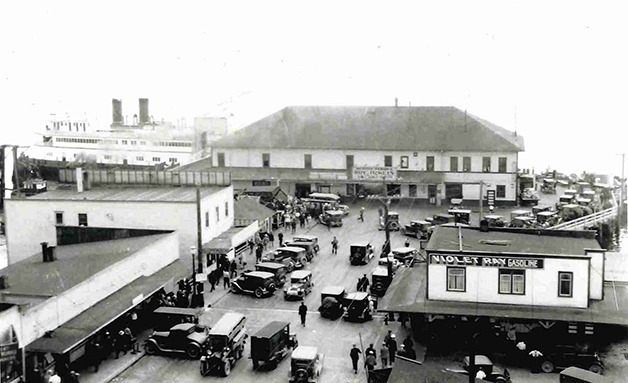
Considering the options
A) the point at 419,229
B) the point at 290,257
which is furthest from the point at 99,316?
the point at 419,229

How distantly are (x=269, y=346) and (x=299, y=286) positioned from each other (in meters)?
10.2

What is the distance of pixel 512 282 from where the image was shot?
105ft

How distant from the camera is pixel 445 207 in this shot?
66375 millimetres

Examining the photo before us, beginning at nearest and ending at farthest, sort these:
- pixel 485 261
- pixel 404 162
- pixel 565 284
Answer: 1. pixel 565 284
2. pixel 485 261
3. pixel 404 162

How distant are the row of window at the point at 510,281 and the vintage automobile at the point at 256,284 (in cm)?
1172

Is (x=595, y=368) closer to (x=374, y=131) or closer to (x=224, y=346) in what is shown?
(x=224, y=346)

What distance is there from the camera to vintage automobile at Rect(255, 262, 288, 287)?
42.2m

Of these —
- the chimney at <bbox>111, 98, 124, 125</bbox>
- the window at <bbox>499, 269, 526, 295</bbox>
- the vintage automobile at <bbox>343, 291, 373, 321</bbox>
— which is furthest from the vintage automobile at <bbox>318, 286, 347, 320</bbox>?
the chimney at <bbox>111, 98, 124, 125</bbox>

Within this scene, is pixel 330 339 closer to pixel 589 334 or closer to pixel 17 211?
pixel 589 334

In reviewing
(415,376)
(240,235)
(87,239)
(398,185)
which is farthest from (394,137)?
(415,376)

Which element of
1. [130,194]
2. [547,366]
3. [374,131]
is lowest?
[547,366]

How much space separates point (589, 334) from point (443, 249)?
282 inches

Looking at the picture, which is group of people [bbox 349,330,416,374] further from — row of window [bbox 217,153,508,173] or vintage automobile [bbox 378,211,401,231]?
row of window [bbox 217,153,508,173]

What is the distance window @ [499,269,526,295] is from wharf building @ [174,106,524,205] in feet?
117
